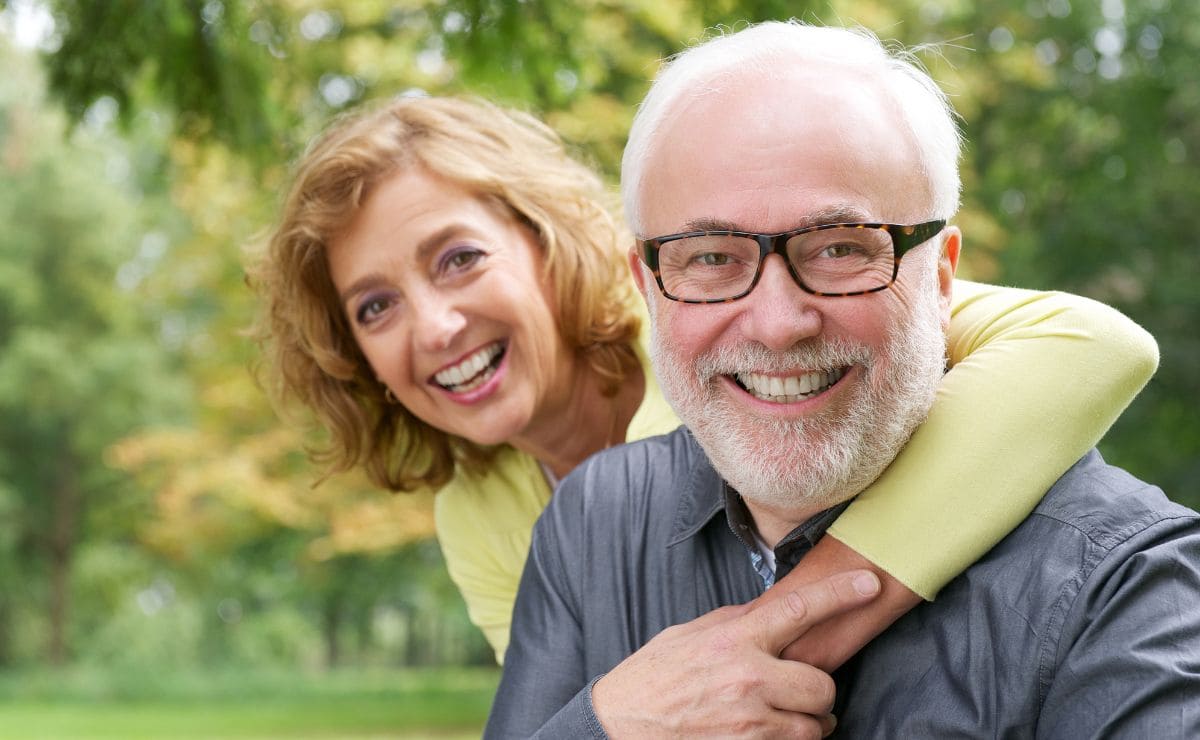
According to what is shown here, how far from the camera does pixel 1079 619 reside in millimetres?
1662

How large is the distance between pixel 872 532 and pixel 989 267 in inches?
312

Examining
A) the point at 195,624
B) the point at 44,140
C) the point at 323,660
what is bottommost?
the point at 323,660

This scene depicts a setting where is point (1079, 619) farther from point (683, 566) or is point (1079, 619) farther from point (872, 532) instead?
point (683, 566)

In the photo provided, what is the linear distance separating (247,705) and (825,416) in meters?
16.8

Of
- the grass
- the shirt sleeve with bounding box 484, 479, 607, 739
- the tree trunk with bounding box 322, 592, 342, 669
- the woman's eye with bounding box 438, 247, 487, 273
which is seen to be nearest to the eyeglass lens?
the shirt sleeve with bounding box 484, 479, 607, 739

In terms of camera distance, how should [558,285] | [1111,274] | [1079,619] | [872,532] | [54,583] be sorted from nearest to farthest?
1. [1079,619]
2. [872,532]
3. [558,285]
4. [1111,274]
5. [54,583]

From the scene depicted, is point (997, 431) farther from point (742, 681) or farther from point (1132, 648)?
point (742, 681)

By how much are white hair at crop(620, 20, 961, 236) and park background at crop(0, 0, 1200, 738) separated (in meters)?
0.84

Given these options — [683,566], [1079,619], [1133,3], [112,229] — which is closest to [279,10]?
[683,566]

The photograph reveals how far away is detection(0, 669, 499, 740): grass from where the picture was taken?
1414 cm

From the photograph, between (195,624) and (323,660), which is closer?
(195,624)

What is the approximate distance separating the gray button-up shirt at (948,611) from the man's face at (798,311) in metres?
0.15

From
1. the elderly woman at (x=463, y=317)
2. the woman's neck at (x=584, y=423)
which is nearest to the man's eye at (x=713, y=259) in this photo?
the elderly woman at (x=463, y=317)

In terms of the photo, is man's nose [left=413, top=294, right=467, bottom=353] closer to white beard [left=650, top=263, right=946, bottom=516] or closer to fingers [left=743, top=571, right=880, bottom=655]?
white beard [left=650, top=263, right=946, bottom=516]
